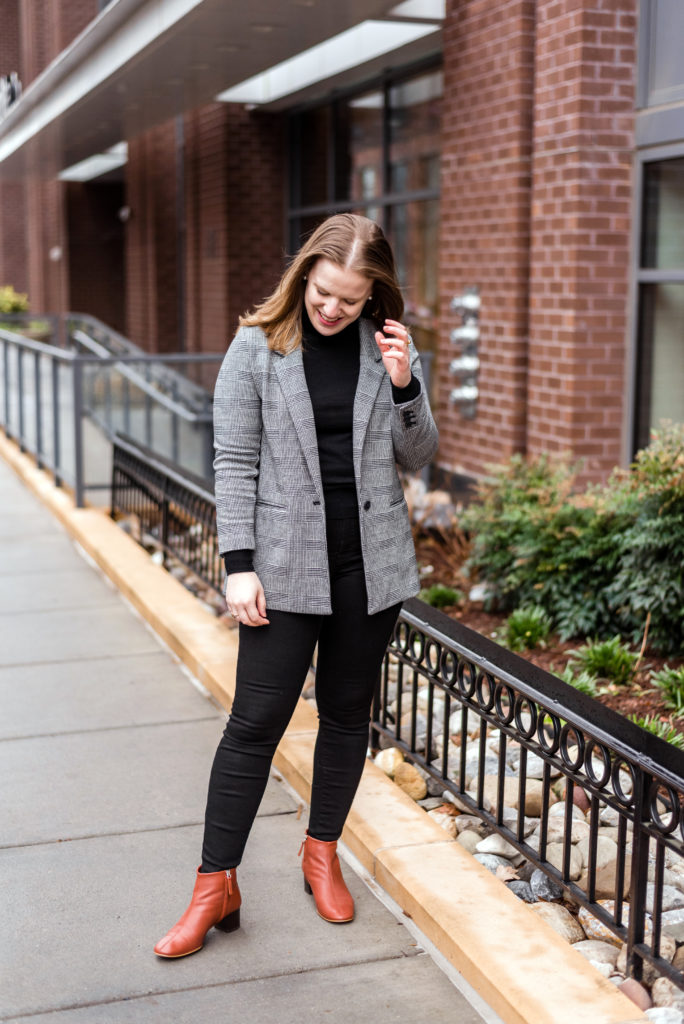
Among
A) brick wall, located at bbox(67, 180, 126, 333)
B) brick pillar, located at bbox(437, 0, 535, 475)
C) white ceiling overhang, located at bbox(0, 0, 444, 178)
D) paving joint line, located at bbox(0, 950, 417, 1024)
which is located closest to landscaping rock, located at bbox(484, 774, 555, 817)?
paving joint line, located at bbox(0, 950, 417, 1024)

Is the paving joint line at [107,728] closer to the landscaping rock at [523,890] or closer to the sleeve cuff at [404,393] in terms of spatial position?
the landscaping rock at [523,890]

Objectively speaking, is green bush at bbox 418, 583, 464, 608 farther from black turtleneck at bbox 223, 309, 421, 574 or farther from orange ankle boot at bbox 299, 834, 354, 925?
black turtleneck at bbox 223, 309, 421, 574

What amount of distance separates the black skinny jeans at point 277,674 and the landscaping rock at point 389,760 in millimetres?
1236

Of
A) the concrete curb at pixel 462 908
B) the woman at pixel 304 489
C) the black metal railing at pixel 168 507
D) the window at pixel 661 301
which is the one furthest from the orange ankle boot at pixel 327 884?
the window at pixel 661 301

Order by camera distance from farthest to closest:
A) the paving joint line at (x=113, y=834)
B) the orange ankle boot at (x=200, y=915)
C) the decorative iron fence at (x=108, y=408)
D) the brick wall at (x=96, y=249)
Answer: the brick wall at (x=96, y=249) → the decorative iron fence at (x=108, y=408) → the paving joint line at (x=113, y=834) → the orange ankle boot at (x=200, y=915)

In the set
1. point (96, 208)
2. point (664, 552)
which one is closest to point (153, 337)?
point (96, 208)

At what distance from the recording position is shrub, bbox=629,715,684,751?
13.5 feet

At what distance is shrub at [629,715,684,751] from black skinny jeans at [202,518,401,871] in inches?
54.1

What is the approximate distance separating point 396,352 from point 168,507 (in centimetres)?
451

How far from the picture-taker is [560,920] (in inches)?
132

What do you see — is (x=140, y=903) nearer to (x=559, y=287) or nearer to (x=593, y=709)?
(x=593, y=709)

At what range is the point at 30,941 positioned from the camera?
3160 mm

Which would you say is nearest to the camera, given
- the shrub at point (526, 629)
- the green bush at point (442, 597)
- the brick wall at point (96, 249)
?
the shrub at point (526, 629)

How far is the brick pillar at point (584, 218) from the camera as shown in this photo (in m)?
6.67
